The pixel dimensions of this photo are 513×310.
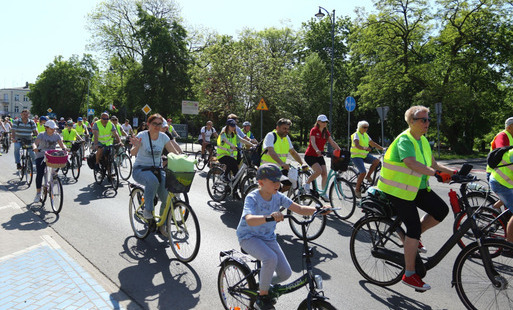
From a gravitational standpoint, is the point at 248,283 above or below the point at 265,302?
above

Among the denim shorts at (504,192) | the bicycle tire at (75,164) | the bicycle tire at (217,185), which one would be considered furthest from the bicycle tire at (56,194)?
the denim shorts at (504,192)

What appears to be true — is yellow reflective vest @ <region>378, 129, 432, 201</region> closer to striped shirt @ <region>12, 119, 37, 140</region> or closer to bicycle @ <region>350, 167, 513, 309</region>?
bicycle @ <region>350, 167, 513, 309</region>

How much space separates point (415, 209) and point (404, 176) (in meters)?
0.35

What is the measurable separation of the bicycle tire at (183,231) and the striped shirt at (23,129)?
7658 millimetres

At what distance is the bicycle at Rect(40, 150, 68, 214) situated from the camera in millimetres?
7004

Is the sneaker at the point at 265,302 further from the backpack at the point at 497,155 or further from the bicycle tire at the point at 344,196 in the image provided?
the bicycle tire at the point at 344,196

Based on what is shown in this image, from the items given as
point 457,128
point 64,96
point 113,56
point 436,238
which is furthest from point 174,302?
point 64,96

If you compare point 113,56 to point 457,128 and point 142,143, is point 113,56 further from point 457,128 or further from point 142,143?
point 142,143

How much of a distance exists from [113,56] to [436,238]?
48646 millimetres

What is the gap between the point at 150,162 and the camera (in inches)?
220

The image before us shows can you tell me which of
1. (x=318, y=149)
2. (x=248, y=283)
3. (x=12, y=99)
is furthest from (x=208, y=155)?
(x=12, y=99)

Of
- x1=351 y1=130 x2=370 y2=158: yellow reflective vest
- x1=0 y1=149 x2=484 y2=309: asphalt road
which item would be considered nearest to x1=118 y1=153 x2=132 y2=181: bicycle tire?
x1=0 y1=149 x2=484 y2=309: asphalt road

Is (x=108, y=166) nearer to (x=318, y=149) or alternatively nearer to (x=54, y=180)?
(x=54, y=180)

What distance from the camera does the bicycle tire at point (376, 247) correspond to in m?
4.15
